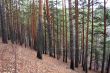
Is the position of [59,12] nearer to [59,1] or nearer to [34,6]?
[59,1]

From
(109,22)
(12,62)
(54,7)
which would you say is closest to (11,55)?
(12,62)

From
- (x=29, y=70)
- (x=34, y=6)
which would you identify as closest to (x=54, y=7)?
(x=34, y=6)

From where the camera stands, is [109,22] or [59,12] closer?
[109,22]

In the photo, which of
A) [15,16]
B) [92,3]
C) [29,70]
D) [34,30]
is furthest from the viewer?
[15,16]

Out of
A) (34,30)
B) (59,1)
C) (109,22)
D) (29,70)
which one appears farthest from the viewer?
(59,1)

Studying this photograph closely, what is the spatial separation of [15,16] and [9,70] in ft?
79.9

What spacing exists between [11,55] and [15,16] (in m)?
20.7

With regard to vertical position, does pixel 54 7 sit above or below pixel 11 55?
above

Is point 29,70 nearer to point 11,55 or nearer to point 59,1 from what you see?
point 11,55

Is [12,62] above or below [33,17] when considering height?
below

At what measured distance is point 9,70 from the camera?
10.1m

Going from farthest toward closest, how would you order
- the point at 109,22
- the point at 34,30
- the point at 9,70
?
1. the point at 34,30
2. the point at 109,22
3. the point at 9,70

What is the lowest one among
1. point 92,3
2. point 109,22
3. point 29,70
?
point 29,70

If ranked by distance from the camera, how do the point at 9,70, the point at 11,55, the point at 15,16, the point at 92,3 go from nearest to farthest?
the point at 9,70
the point at 11,55
the point at 92,3
the point at 15,16
